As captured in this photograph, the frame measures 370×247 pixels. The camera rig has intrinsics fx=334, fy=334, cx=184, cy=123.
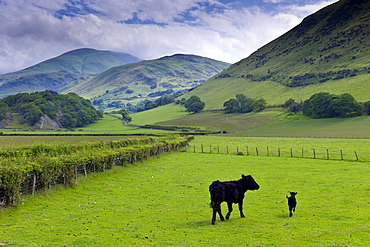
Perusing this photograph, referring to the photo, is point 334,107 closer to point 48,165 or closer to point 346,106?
point 346,106

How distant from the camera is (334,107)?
525 feet

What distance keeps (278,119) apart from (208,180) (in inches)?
5843

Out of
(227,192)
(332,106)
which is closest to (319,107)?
(332,106)

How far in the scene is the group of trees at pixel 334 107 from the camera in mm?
157625

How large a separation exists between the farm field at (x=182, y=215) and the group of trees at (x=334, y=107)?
131082mm

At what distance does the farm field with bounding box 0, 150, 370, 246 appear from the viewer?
16344mm

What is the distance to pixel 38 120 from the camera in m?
180

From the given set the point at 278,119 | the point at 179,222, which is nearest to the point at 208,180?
the point at 179,222

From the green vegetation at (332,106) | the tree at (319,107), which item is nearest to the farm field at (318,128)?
the green vegetation at (332,106)

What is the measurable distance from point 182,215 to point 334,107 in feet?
512

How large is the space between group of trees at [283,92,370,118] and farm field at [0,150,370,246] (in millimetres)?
131082

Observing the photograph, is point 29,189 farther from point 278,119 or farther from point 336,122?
point 278,119

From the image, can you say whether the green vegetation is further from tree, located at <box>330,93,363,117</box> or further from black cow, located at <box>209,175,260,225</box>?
black cow, located at <box>209,175,260,225</box>

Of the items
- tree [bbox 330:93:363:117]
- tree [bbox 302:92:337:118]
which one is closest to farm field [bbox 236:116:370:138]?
tree [bbox 330:93:363:117]
